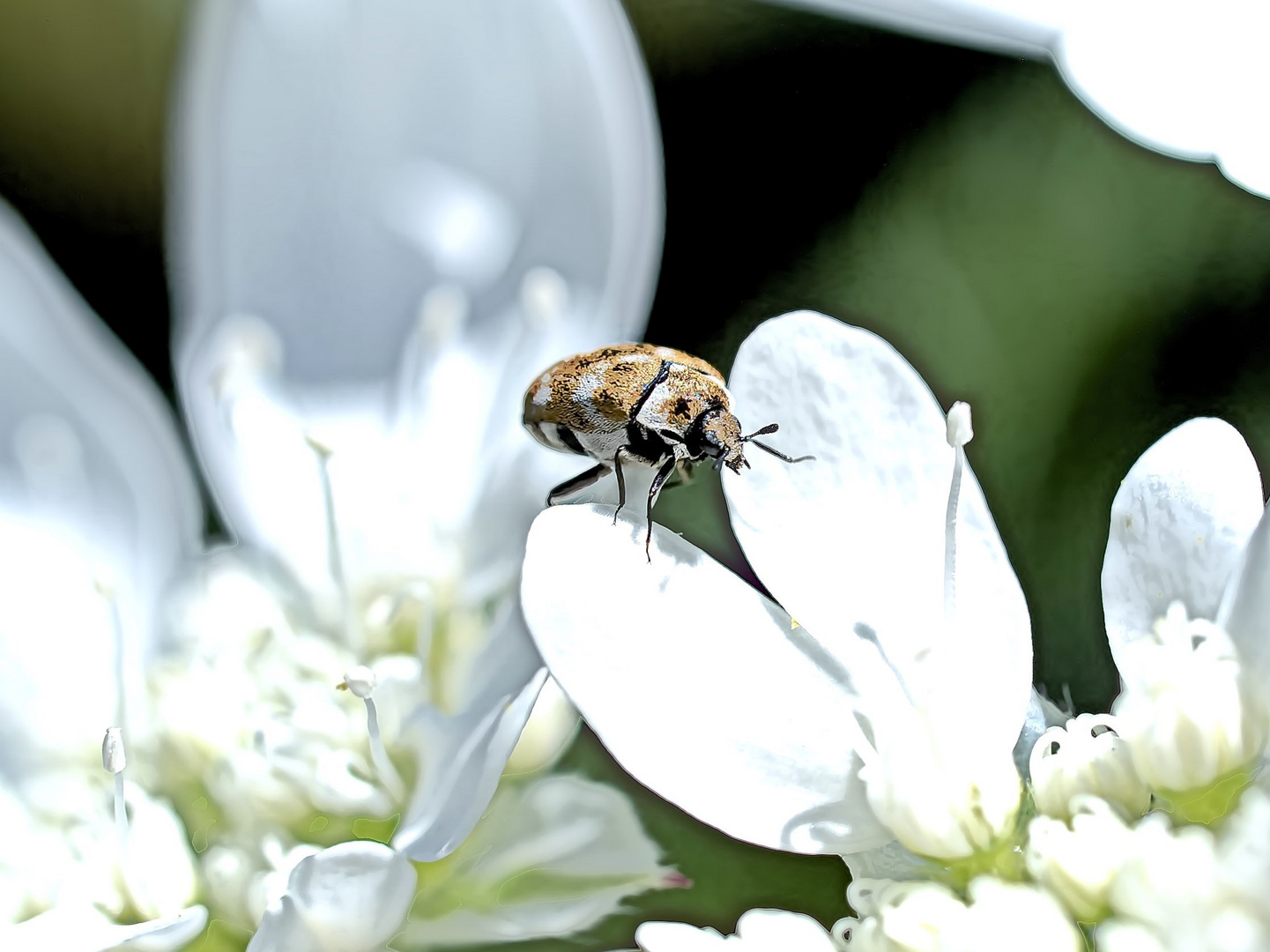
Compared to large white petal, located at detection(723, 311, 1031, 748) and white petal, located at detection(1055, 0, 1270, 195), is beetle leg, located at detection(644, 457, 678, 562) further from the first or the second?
white petal, located at detection(1055, 0, 1270, 195)

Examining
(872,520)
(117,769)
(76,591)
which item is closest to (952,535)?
(872,520)

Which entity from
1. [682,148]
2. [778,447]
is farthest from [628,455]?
[682,148]

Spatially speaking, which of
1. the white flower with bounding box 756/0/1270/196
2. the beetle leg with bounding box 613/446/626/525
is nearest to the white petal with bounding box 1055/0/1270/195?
the white flower with bounding box 756/0/1270/196

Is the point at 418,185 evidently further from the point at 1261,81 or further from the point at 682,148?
the point at 1261,81

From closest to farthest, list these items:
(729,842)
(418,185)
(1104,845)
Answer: (1104,845) < (729,842) < (418,185)

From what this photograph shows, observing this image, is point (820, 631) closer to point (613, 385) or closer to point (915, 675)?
point (915, 675)

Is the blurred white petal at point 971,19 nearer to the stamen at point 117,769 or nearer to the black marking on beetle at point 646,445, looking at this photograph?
the black marking on beetle at point 646,445
